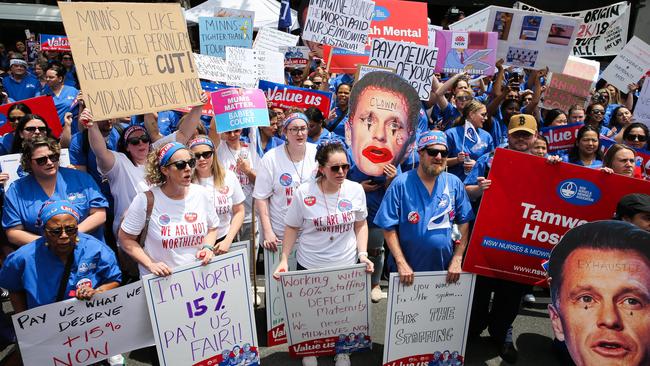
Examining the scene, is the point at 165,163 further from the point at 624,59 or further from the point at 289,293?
the point at 624,59

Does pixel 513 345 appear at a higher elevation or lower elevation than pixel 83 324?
lower

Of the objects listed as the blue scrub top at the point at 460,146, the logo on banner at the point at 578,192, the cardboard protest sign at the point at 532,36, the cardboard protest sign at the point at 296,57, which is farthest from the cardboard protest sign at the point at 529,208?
the cardboard protest sign at the point at 296,57

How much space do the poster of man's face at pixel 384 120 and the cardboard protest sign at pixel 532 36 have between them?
12.0ft

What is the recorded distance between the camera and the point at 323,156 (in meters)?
3.93

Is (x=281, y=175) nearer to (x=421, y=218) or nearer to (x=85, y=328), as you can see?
(x=421, y=218)

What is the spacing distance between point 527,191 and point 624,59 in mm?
6185

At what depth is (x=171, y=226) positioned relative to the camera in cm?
357

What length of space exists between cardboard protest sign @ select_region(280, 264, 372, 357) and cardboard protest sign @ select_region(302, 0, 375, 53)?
4291 mm

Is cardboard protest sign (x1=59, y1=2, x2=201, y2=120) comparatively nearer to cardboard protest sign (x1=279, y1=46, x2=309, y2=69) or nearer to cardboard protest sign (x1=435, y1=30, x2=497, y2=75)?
cardboard protest sign (x1=435, y1=30, x2=497, y2=75)

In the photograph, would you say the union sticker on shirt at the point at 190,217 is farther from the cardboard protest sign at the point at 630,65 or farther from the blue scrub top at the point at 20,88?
the blue scrub top at the point at 20,88

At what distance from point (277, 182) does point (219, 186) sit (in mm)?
556

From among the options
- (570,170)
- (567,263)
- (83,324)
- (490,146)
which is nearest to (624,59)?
(490,146)

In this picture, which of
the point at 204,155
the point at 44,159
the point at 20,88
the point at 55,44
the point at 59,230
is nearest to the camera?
the point at 59,230

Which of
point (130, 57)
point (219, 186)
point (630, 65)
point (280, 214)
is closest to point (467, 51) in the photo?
point (630, 65)
